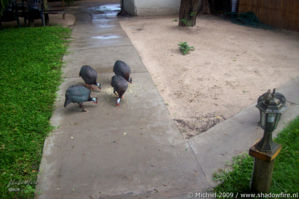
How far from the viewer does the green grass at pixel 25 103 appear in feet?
10.6

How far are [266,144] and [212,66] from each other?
4.03 meters

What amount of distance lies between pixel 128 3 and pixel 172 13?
224 centimetres

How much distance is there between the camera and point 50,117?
4445mm

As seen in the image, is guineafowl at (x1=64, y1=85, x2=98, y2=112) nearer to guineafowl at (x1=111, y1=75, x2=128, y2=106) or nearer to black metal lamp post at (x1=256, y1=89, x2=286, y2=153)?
guineafowl at (x1=111, y1=75, x2=128, y2=106)

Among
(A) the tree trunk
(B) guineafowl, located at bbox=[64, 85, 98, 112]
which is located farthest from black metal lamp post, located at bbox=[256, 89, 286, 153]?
(A) the tree trunk

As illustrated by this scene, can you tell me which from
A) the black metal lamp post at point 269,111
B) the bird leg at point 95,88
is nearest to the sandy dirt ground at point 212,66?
the bird leg at point 95,88

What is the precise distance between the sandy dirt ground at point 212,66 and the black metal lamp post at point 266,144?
1340 mm

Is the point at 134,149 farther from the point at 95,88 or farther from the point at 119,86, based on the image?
the point at 95,88

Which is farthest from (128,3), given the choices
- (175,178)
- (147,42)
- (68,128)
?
(175,178)

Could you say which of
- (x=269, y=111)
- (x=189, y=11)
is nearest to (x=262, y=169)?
(x=269, y=111)

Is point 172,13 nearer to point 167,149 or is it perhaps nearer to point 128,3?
point 128,3

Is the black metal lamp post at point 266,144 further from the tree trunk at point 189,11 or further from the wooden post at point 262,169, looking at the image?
the tree trunk at point 189,11

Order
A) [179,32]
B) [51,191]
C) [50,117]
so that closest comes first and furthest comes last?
1. [51,191]
2. [50,117]
3. [179,32]

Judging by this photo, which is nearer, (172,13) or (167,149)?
(167,149)
